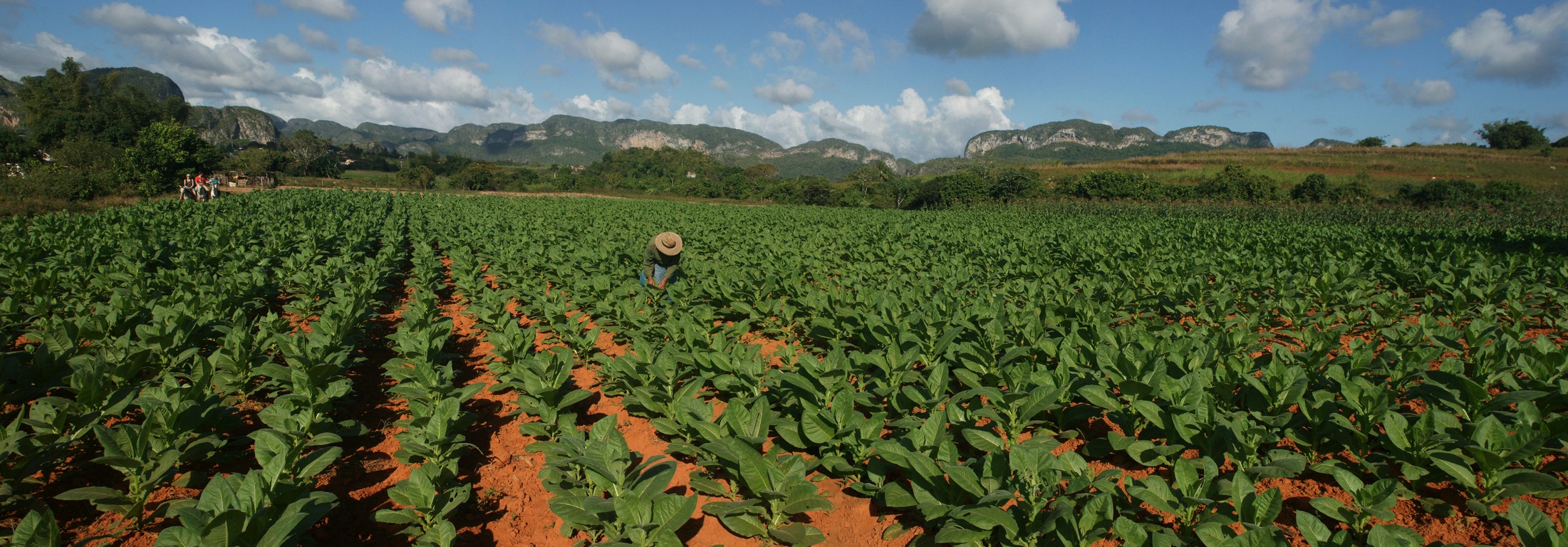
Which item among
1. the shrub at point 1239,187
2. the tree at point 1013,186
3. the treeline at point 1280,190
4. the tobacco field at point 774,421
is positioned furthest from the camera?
the tree at point 1013,186

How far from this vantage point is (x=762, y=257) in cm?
1239

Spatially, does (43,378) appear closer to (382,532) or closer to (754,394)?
(382,532)

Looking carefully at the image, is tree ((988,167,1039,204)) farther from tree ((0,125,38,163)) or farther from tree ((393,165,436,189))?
tree ((0,125,38,163))

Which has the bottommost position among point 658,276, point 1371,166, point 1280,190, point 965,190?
point 658,276

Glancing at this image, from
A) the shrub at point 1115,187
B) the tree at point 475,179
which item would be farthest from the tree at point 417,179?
the shrub at point 1115,187

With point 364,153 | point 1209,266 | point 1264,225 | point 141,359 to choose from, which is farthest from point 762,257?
point 364,153

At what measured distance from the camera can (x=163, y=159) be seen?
43.6 m

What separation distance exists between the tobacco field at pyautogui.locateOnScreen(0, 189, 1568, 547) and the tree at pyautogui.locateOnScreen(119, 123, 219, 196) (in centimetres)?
4580

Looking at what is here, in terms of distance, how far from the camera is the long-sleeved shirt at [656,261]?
8984mm

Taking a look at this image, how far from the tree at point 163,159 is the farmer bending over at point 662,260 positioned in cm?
4597

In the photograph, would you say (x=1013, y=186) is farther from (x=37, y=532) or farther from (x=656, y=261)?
(x=37, y=532)

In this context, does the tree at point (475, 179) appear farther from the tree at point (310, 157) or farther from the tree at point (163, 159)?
the tree at point (163, 159)

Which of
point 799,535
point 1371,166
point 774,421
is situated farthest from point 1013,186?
point 799,535

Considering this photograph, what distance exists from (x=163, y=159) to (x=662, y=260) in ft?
187
